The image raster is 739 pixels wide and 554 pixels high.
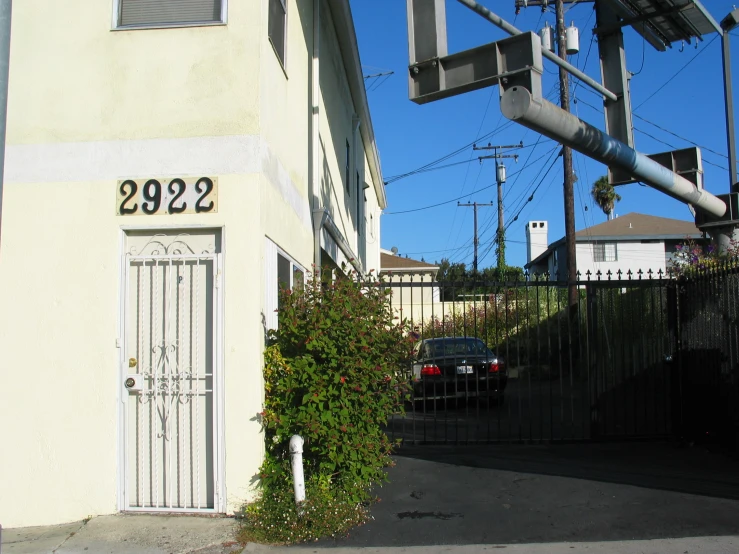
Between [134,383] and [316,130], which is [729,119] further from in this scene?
[134,383]

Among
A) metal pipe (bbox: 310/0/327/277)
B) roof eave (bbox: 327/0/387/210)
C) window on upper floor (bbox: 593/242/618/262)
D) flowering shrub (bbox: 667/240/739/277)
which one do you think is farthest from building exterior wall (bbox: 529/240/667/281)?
metal pipe (bbox: 310/0/327/277)

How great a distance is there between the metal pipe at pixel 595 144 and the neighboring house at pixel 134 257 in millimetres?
2261

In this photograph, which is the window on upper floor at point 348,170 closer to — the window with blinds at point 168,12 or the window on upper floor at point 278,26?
the window on upper floor at point 278,26

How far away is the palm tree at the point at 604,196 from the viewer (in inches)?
1984

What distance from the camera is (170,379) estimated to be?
5906mm

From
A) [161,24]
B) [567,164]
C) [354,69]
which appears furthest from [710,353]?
[567,164]

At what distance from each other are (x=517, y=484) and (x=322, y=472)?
2.29 m

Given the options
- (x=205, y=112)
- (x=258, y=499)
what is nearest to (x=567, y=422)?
(x=258, y=499)

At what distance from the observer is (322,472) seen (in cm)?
585

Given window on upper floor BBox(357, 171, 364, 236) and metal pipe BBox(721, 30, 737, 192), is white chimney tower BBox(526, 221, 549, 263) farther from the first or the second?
metal pipe BBox(721, 30, 737, 192)

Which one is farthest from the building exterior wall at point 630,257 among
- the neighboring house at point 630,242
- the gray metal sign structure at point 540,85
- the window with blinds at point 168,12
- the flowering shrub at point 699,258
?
the window with blinds at point 168,12

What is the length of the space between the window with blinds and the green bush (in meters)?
2.58

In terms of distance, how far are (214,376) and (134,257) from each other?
4.19ft

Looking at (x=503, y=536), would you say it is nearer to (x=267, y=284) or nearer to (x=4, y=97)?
(x=267, y=284)
